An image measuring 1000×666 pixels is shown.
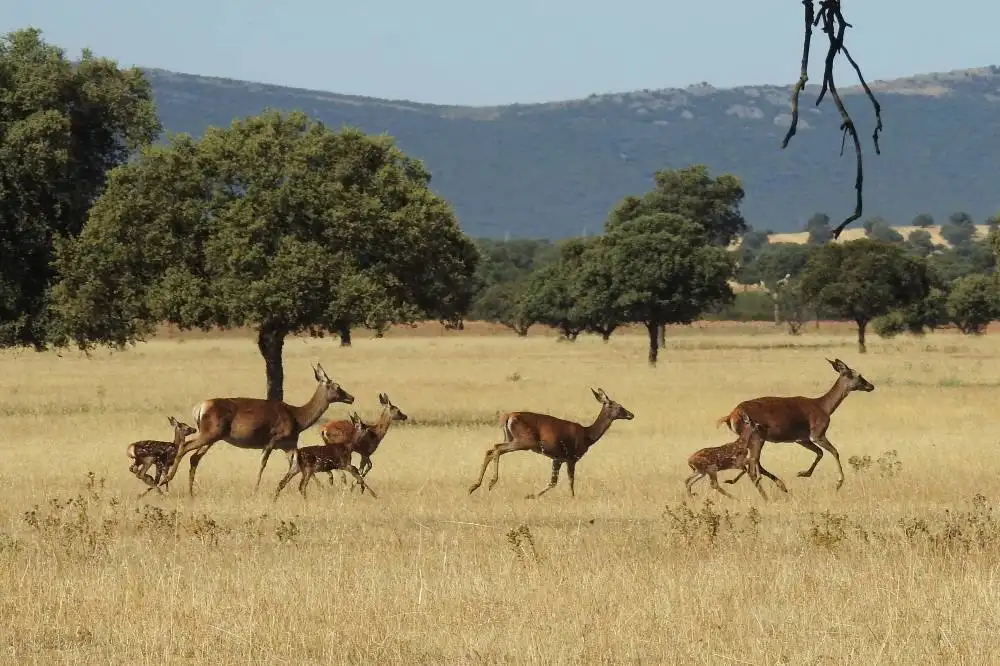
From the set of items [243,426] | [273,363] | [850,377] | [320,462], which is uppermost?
[850,377]

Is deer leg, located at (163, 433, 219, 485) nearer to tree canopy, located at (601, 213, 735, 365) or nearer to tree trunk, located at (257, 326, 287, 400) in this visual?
tree trunk, located at (257, 326, 287, 400)

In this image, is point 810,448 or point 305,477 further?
point 810,448

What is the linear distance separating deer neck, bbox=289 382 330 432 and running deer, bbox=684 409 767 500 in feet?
16.2

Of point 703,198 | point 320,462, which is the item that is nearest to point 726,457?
point 320,462

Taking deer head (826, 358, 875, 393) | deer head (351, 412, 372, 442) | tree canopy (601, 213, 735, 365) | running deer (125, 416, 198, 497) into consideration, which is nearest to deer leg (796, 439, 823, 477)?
deer head (826, 358, 875, 393)

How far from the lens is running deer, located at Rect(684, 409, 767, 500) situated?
1825 centimetres

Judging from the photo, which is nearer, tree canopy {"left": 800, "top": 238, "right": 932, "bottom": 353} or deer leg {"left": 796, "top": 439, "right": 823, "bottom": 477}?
deer leg {"left": 796, "top": 439, "right": 823, "bottom": 477}

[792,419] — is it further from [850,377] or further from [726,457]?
[850,377]

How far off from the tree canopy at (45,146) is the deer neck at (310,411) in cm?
1386

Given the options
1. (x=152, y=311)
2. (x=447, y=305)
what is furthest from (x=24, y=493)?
(x=447, y=305)

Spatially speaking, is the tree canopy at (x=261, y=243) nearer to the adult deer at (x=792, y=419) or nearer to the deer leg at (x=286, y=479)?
the adult deer at (x=792, y=419)

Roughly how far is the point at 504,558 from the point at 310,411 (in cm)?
780

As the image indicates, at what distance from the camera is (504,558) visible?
13.3 m

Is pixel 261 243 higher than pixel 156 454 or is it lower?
higher
